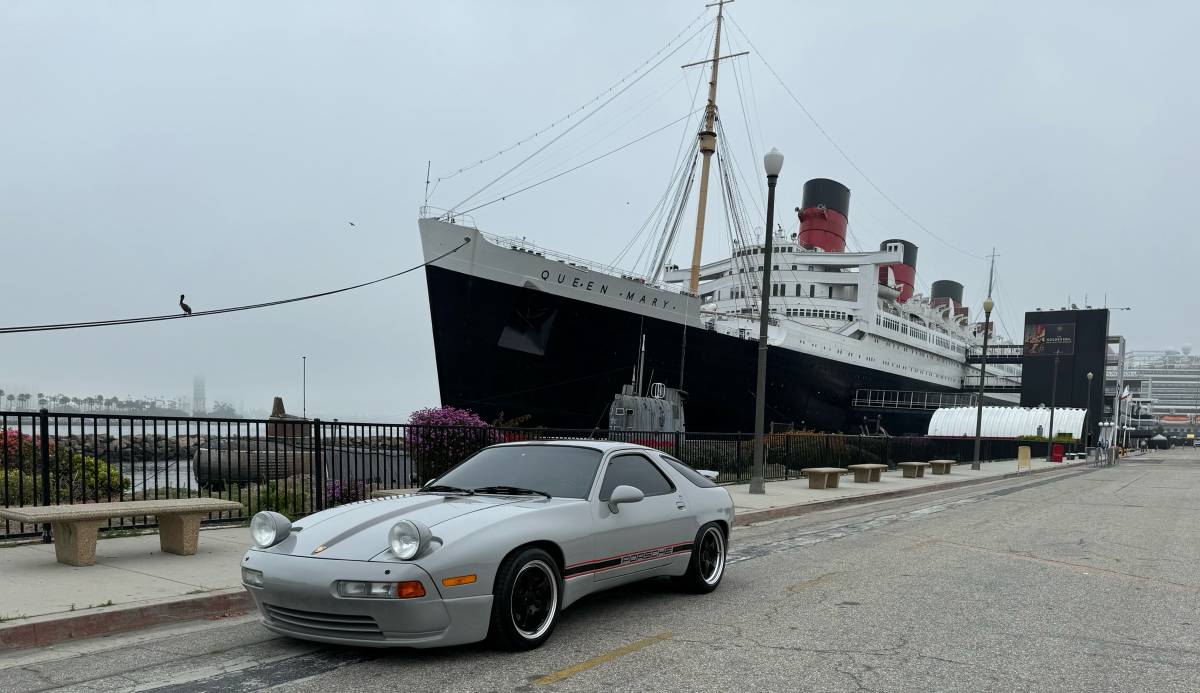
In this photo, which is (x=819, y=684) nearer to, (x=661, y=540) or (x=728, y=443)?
(x=661, y=540)

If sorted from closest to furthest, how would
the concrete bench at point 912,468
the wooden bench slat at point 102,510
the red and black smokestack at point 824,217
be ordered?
the wooden bench slat at point 102,510 < the concrete bench at point 912,468 < the red and black smokestack at point 824,217

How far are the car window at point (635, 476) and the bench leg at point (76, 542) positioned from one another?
181 inches

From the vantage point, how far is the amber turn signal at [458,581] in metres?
4.41

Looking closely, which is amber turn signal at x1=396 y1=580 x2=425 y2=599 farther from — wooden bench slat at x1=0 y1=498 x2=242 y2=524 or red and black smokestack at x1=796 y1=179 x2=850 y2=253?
red and black smokestack at x1=796 y1=179 x2=850 y2=253

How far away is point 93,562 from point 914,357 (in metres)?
56.8

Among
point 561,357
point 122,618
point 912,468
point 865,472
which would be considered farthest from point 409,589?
point 561,357

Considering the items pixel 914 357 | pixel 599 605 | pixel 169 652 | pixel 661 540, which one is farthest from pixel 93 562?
pixel 914 357

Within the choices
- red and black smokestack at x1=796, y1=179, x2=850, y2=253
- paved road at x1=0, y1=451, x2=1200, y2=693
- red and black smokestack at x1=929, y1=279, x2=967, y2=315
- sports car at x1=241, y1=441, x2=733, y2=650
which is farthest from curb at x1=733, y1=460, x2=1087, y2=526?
red and black smokestack at x1=929, y1=279, x2=967, y2=315

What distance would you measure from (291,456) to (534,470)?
12.2 m

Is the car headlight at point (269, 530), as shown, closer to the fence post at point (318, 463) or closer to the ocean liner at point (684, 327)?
the fence post at point (318, 463)

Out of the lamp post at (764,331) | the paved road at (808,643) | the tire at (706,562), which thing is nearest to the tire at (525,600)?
the paved road at (808,643)

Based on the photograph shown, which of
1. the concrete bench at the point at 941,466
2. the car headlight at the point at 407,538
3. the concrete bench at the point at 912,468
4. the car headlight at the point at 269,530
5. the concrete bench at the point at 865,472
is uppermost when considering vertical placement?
the car headlight at the point at 407,538

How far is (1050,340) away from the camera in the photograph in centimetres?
6850

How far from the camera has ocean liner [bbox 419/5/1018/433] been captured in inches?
1129
